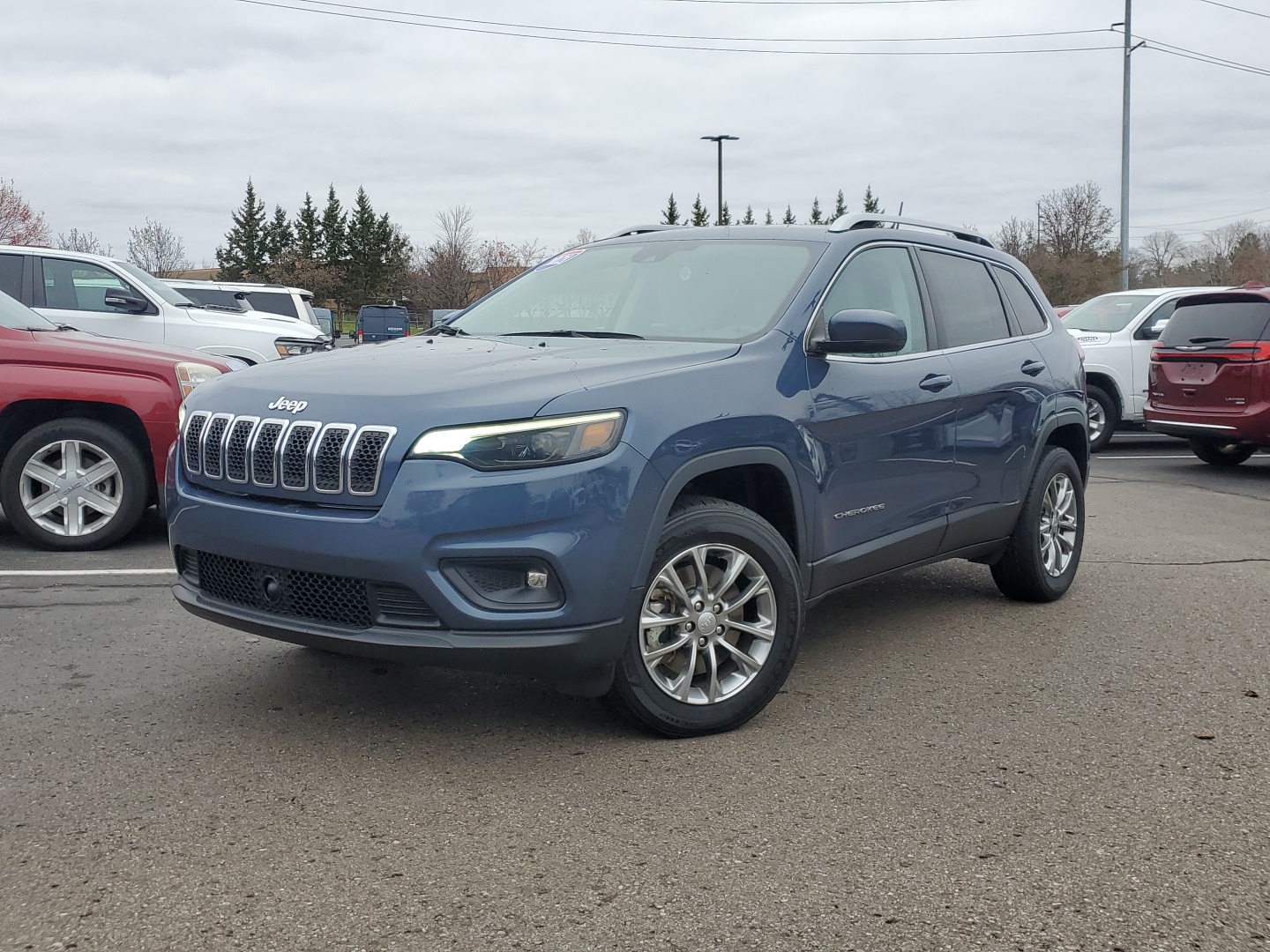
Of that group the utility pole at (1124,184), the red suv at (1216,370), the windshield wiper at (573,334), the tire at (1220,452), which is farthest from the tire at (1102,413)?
the utility pole at (1124,184)

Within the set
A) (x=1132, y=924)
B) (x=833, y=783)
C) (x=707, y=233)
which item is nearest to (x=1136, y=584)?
(x=707, y=233)

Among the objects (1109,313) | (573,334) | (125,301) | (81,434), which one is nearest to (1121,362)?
(1109,313)

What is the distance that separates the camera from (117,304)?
10.8 meters

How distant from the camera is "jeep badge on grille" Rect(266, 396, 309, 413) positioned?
367 cm

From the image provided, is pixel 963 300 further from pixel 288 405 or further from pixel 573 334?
pixel 288 405

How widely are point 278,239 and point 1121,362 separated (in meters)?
69.4

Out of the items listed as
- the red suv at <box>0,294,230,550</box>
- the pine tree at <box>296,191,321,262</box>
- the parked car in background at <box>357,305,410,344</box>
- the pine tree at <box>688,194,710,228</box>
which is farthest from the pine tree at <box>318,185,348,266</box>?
the red suv at <box>0,294,230,550</box>

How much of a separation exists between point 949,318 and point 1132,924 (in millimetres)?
3147

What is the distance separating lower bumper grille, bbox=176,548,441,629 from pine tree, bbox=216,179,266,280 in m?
76.0

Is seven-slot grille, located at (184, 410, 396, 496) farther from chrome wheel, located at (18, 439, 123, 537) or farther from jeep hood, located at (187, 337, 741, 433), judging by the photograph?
chrome wheel, located at (18, 439, 123, 537)

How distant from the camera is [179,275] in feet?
244

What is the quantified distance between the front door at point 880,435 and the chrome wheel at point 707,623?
1.46ft

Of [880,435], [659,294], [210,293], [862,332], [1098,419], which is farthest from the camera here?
[210,293]

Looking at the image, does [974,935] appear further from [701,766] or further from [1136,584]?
[1136,584]
